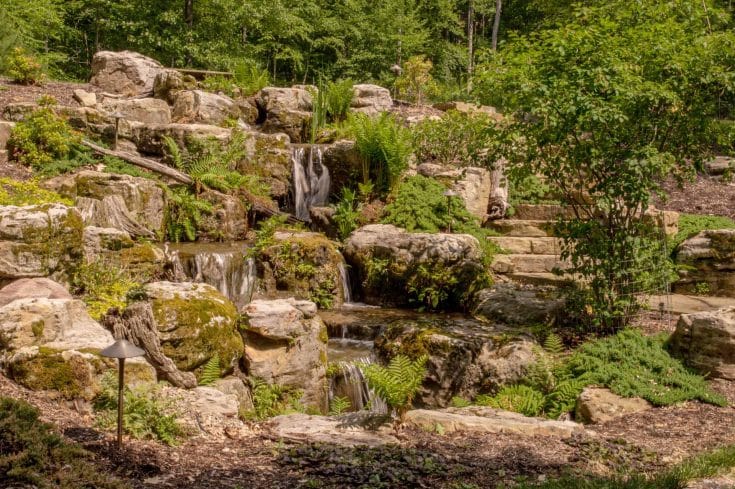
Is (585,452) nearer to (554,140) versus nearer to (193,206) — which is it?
(554,140)

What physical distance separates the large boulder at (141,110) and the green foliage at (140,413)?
407 inches

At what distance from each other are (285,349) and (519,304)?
147 inches

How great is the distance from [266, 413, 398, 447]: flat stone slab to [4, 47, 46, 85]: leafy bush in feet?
43.3

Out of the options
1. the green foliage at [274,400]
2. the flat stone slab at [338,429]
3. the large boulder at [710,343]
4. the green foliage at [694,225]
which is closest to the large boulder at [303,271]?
the green foliage at [274,400]

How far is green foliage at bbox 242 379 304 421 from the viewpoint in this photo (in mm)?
6746

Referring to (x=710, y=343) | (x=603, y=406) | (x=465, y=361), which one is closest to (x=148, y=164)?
(x=465, y=361)

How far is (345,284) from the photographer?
10.9 metres

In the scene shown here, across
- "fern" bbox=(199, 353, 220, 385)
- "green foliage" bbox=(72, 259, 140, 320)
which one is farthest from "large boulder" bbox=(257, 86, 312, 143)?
"fern" bbox=(199, 353, 220, 385)

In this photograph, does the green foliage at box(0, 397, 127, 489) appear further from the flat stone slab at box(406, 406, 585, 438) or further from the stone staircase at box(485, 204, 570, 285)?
the stone staircase at box(485, 204, 570, 285)

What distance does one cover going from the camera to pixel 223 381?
21.6 ft

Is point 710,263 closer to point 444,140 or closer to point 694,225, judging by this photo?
point 694,225

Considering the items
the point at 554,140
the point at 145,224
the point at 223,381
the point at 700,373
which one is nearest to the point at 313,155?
the point at 145,224

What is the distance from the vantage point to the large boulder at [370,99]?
59.8 feet

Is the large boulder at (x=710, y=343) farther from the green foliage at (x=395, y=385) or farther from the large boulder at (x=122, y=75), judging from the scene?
the large boulder at (x=122, y=75)
